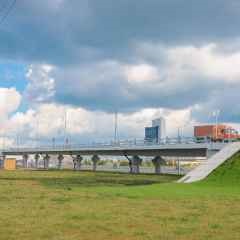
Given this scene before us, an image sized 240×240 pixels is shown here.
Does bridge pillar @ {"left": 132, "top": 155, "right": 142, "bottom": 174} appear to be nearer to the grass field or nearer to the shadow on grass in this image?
the shadow on grass

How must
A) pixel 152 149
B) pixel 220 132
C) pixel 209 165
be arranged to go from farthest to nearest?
pixel 152 149, pixel 220 132, pixel 209 165

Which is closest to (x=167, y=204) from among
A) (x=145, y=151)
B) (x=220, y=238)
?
(x=220, y=238)

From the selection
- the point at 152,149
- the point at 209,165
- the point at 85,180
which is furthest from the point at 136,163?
the point at 209,165

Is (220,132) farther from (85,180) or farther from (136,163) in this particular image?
(85,180)

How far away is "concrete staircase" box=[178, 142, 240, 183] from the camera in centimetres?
5503

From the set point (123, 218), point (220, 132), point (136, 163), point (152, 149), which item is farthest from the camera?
point (136, 163)

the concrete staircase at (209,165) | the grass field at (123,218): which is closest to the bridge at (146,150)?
the concrete staircase at (209,165)

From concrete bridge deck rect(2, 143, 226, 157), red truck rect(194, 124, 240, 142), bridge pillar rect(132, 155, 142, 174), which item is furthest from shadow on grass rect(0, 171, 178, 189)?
bridge pillar rect(132, 155, 142, 174)

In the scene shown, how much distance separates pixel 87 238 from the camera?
17062 mm

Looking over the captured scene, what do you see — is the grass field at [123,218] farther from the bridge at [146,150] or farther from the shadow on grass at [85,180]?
the bridge at [146,150]

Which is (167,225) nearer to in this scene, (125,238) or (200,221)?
(200,221)

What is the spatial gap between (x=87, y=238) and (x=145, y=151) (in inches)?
3894

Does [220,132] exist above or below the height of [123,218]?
above

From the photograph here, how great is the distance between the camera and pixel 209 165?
5991 cm
